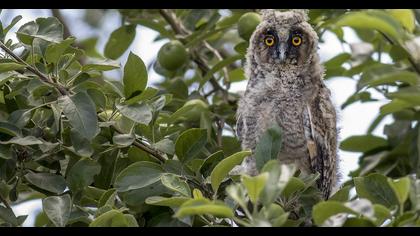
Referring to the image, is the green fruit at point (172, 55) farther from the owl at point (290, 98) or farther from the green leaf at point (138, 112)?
the green leaf at point (138, 112)

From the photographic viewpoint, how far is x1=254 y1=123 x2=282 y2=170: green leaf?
8.79 feet

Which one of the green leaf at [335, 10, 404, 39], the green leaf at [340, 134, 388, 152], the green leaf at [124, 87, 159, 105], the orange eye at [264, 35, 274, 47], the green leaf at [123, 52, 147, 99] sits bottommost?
the green leaf at [340, 134, 388, 152]

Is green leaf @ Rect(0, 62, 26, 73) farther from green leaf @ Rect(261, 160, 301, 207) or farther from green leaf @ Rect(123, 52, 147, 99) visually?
green leaf @ Rect(261, 160, 301, 207)

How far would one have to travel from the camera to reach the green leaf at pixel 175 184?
2562 mm

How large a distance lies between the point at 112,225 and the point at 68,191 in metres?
0.72

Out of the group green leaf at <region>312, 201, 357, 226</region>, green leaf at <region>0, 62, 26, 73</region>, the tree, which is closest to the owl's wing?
the tree

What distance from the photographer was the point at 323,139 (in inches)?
171

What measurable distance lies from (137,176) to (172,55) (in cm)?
159

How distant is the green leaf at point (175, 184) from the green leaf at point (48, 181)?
2.03 ft

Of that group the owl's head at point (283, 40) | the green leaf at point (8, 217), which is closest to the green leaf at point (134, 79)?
the green leaf at point (8, 217)

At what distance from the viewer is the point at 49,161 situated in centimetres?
325

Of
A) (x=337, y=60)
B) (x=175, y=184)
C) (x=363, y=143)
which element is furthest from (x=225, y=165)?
(x=337, y=60)

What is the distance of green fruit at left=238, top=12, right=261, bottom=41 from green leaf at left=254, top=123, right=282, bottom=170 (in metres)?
1.67
